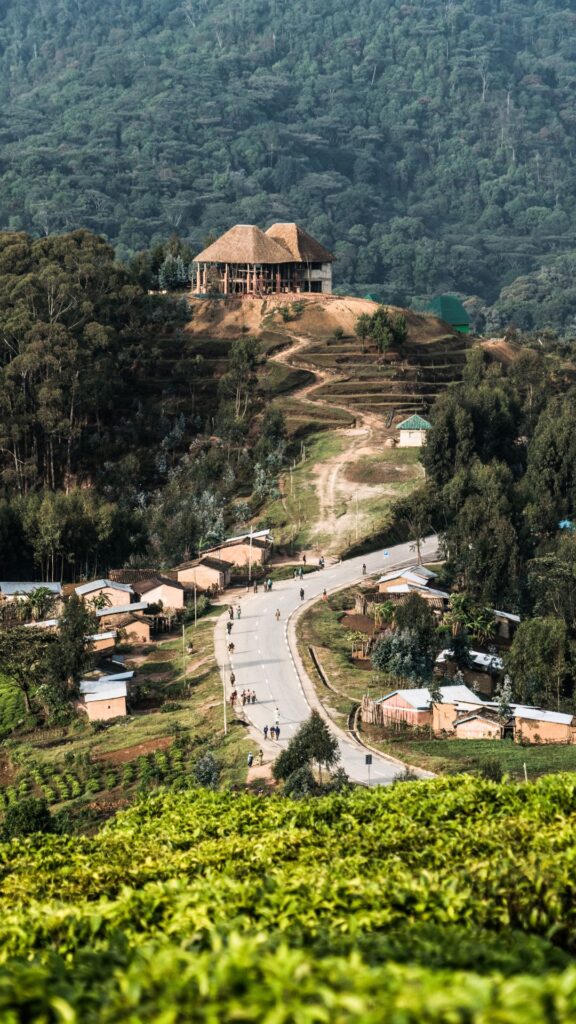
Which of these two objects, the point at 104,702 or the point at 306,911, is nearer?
the point at 306,911

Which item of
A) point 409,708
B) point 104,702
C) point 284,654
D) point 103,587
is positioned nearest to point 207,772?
point 409,708

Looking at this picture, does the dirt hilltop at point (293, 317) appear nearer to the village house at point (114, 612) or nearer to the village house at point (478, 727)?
the village house at point (114, 612)

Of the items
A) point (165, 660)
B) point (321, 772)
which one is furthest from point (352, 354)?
point (321, 772)

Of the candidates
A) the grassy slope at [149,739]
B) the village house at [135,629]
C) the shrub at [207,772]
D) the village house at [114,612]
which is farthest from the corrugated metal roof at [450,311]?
the shrub at [207,772]

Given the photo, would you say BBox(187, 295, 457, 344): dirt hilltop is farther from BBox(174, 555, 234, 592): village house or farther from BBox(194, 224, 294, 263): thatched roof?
BBox(174, 555, 234, 592): village house

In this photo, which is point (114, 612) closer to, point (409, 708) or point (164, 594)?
point (164, 594)

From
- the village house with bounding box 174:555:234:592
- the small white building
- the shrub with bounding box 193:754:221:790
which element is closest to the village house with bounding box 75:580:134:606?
the village house with bounding box 174:555:234:592
